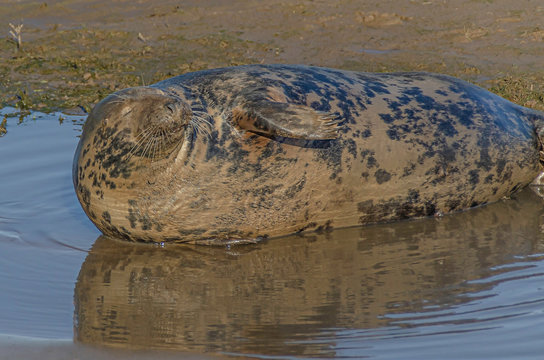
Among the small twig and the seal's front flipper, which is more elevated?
the seal's front flipper

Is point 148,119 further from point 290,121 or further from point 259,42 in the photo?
point 259,42

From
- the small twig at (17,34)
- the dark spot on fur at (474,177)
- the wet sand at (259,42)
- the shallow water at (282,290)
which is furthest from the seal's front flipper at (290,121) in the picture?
the small twig at (17,34)

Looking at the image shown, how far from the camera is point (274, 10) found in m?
10.8

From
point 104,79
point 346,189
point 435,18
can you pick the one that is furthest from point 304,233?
point 435,18

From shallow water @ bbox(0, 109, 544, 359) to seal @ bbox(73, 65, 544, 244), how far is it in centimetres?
16

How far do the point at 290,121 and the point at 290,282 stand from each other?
0.92m

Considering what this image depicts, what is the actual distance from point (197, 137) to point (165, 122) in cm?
30

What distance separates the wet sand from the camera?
8711 millimetres

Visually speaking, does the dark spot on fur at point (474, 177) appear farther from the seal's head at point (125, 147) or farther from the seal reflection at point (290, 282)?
the seal's head at point (125, 147)

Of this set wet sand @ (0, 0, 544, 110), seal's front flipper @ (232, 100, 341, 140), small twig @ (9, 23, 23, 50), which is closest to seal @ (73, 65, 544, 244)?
seal's front flipper @ (232, 100, 341, 140)

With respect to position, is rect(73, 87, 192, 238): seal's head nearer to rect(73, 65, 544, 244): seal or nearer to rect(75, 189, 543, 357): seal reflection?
rect(73, 65, 544, 244): seal

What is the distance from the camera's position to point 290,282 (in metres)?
4.28

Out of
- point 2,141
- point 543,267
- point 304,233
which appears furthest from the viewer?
point 2,141

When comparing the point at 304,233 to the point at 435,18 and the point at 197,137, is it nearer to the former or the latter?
the point at 197,137
